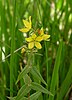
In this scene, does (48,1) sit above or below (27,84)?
above

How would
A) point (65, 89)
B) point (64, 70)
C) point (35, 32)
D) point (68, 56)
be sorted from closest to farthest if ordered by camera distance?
point (35, 32) < point (65, 89) < point (64, 70) < point (68, 56)

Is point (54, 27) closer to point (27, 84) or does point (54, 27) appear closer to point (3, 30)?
point (3, 30)

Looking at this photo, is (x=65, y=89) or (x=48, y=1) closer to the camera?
(x=65, y=89)

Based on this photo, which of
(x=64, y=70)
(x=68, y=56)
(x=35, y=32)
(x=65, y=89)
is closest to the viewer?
(x=35, y=32)

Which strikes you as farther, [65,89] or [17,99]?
[65,89]

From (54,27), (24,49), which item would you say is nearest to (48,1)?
(54,27)

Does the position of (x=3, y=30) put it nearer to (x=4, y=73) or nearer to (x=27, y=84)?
(x=4, y=73)

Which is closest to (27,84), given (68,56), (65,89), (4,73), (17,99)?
(17,99)

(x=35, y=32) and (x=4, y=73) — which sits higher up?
(x=35, y=32)
